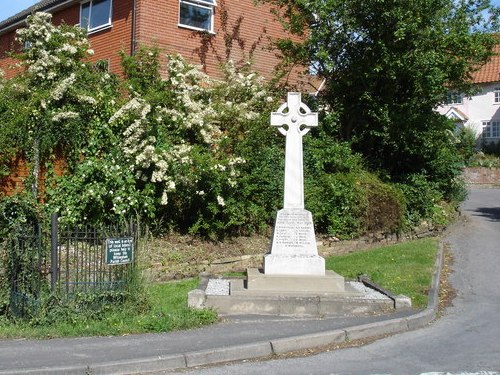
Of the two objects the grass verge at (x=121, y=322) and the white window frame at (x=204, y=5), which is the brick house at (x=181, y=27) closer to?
the white window frame at (x=204, y=5)

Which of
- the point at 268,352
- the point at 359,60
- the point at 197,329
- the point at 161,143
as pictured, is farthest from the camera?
the point at 359,60

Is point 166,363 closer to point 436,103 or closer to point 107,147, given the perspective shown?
point 107,147

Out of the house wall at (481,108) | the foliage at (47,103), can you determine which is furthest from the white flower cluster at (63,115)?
the house wall at (481,108)

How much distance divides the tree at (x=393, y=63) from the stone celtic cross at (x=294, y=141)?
6.07 metres

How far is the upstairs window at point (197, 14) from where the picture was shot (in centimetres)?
1889

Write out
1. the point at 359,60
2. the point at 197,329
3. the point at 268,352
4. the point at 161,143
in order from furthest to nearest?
the point at 359,60 < the point at 161,143 < the point at 197,329 < the point at 268,352

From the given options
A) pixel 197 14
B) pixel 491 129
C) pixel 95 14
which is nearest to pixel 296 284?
pixel 197 14

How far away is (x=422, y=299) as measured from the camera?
926cm

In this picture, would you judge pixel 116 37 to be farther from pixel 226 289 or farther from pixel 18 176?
pixel 226 289

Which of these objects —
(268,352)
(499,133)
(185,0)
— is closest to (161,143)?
(268,352)

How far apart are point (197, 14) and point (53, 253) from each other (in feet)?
43.4

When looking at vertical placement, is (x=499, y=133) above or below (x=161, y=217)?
above

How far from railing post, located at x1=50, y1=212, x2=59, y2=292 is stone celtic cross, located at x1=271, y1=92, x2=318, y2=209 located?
12.1 feet

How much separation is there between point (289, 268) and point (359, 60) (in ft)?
28.9
